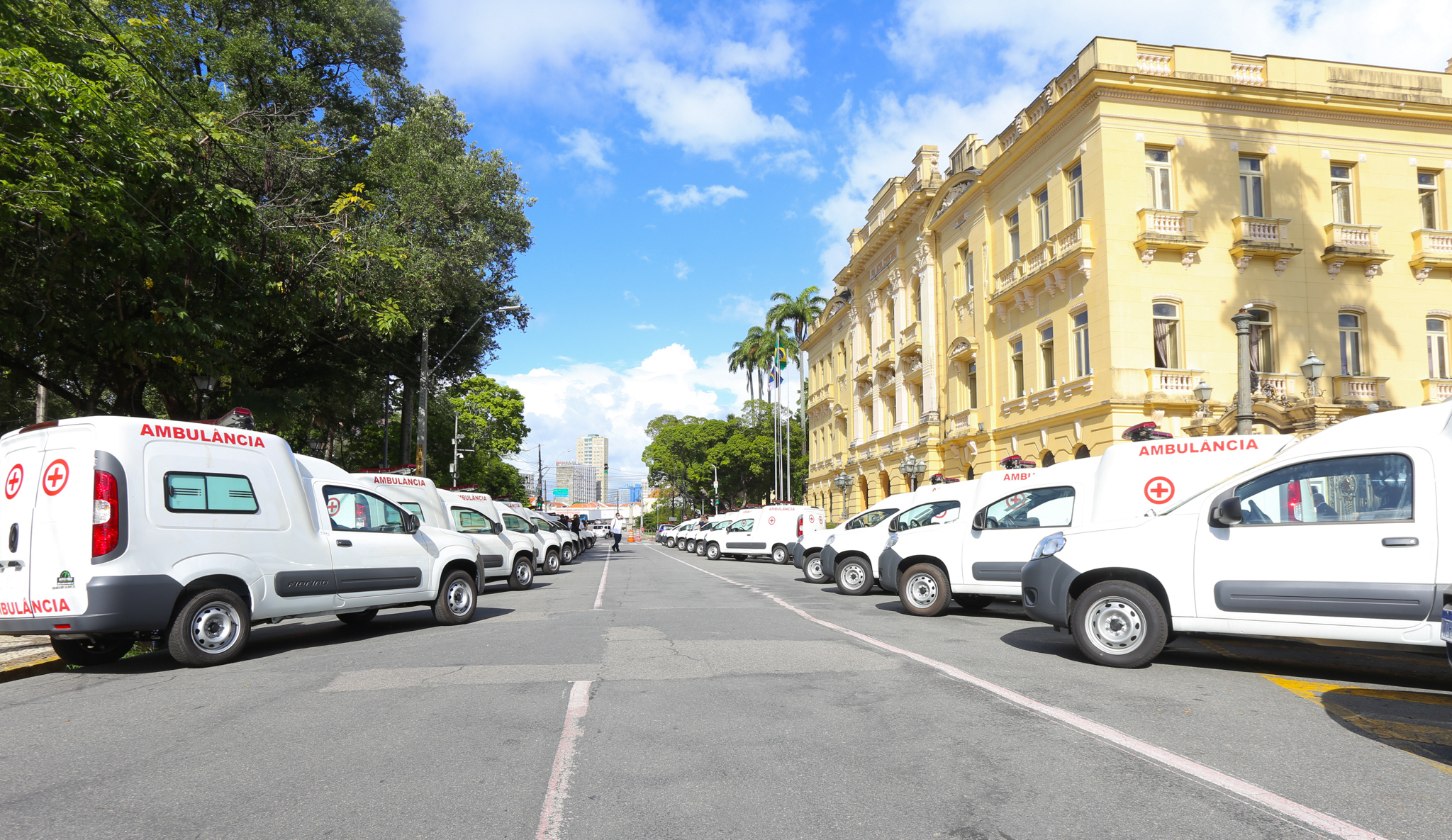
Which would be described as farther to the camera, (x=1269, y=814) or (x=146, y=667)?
(x=146, y=667)

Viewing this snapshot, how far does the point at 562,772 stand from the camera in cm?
462

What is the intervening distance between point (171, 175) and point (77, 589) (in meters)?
7.32

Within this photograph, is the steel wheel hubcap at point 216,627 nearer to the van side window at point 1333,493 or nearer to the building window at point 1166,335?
the van side window at point 1333,493

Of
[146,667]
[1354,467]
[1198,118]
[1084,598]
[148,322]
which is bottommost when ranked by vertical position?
[146,667]

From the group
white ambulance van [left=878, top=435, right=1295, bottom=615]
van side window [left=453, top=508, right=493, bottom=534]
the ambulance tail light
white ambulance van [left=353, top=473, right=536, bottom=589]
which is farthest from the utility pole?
the ambulance tail light

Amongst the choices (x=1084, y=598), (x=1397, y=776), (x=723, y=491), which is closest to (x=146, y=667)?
(x=1084, y=598)

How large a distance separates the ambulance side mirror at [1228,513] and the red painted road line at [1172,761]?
90.3 inches

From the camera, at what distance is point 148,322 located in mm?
12945

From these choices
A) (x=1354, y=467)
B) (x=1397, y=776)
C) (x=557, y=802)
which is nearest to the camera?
(x=557, y=802)

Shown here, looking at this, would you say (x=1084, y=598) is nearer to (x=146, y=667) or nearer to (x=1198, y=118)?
(x=146, y=667)

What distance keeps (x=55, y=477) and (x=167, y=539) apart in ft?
3.45

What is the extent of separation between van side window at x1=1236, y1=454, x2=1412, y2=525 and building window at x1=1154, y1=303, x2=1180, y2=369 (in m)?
19.3

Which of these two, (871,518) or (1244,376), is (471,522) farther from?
(1244,376)

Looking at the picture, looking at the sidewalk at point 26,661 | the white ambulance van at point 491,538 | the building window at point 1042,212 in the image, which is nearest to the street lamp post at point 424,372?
the white ambulance van at point 491,538
